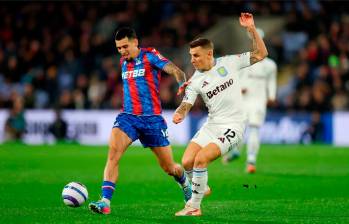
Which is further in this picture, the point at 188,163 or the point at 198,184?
the point at 188,163

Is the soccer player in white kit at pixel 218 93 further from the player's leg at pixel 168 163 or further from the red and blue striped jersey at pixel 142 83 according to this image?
the red and blue striped jersey at pixel 142 83

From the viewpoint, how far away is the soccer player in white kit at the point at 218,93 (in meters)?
9.88

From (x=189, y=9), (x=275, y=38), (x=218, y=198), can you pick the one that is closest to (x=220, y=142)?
(x=218, y=198)

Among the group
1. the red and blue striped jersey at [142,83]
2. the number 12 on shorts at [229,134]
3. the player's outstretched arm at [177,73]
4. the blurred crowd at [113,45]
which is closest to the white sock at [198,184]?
the number 12 on shorts at [229,134]

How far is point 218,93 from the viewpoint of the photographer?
10055mm

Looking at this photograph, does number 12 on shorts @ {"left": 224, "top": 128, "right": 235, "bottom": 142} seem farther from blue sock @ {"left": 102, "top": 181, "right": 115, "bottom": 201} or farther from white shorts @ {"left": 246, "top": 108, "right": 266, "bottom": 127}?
white shorts @ {"left": 246, "top": 108, "right": 266, "bottom": 127}

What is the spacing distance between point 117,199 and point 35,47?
56.7 ft

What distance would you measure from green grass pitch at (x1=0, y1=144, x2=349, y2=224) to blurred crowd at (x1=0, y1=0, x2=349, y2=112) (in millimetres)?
5086

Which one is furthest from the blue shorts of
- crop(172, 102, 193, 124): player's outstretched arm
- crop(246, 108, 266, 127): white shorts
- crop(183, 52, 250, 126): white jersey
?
crop(246, 108, 266, 127): white shorts

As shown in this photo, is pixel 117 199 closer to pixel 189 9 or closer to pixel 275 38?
pixel 275 38

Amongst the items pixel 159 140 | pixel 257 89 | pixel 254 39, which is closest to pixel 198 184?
pixel 159 140

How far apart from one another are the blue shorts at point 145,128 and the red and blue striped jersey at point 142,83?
77mm

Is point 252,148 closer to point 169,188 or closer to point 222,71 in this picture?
point 169,188

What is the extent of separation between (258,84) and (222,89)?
6.46 metres
